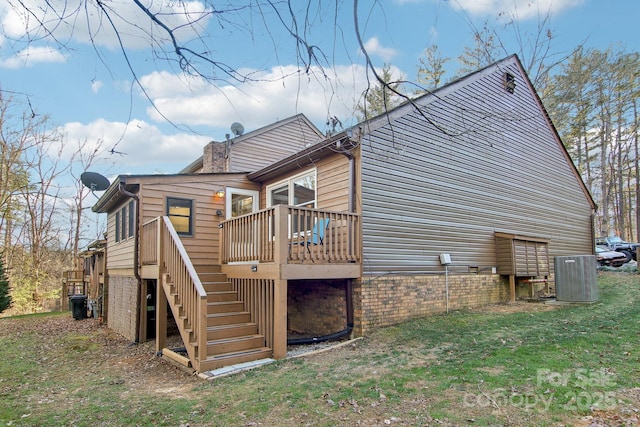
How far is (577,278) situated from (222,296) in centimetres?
863

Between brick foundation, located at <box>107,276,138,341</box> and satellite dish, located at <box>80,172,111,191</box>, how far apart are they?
2.57 metres

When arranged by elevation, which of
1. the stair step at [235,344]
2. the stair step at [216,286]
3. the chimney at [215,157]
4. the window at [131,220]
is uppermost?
the chimney at [215,157]

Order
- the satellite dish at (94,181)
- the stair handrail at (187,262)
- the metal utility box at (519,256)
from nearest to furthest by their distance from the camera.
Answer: the stair handrail at (187,262)
the satellite dish at (94,181)
the metal utility box at (519,256)

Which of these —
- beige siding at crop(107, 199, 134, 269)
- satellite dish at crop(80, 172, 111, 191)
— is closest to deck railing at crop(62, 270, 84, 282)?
beige siding at crop(107, 199, 134, 269)

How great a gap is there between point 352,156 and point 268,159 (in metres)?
8.20

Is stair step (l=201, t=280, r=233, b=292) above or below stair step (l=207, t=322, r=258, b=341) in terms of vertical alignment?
above

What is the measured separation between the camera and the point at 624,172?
25641mm

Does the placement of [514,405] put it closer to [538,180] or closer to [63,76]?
[63,76]

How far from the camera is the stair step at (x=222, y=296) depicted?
313 inches

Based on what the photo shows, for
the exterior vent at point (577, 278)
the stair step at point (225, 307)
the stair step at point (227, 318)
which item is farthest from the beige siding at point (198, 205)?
the exterior vent at point (577, 278)

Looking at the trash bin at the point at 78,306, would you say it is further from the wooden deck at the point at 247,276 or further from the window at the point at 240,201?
the window at the point at 240,201

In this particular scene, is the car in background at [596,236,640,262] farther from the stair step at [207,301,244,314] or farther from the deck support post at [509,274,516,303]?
the stair step at [207,301,244,314]

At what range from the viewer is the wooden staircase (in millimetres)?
6238

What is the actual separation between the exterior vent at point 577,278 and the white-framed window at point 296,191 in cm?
656
